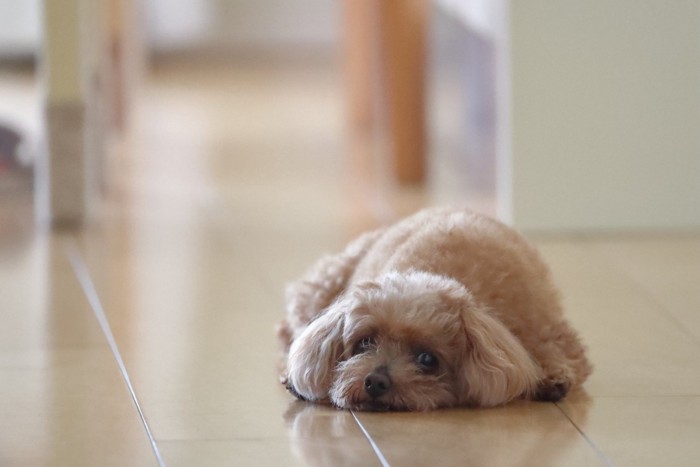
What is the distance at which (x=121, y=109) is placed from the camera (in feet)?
18.6

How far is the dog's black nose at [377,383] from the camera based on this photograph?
2.38 metres

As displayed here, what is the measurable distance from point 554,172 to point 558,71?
11.2 inches

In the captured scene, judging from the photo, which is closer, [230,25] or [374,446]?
[374,446]

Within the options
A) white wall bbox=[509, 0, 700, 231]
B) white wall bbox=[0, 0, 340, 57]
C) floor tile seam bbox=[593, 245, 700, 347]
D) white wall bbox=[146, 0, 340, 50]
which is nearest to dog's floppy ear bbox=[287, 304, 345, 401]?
floor tile seam bbox=[593, 245, 700, 347]

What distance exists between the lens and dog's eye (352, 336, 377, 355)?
7.91 feet

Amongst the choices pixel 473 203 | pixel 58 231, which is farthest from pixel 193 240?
pixel 473 203

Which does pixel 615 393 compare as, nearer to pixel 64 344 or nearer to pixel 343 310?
pixel 343 310

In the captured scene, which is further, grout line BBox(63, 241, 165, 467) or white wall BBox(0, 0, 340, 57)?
white wall BBox(0, 0, 340, 57)

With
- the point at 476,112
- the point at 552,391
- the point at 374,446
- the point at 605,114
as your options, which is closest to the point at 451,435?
the point at 374,446

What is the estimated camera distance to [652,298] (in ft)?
11.0

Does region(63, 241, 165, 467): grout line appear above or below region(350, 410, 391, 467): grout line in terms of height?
above

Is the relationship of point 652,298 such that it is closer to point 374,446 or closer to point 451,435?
point 451,435

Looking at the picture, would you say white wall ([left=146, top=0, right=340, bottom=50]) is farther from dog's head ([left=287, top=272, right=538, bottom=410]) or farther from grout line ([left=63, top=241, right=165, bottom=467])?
dog's head ([left=287, top=272, right=538, bottom=410])

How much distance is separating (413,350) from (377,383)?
0.08 metres
